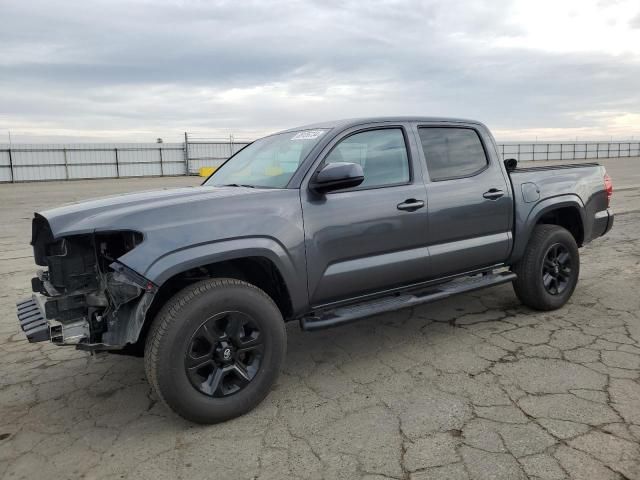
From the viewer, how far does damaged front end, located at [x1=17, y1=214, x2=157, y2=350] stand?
2807 mm

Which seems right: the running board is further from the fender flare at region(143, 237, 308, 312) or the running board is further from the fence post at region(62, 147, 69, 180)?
the fence post at region(62, 147, 69, 180)

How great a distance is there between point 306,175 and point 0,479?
94.3 inches

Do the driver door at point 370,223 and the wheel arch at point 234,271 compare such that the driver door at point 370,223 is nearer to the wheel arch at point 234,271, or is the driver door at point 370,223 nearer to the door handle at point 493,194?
the wheel arch at point 234,271

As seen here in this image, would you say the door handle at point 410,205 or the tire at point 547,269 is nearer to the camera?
the door handle at point 410,205

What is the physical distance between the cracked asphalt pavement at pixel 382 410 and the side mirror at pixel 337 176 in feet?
4.47

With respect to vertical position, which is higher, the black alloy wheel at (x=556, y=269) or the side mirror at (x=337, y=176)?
the side mirror at (x=337, y=176)

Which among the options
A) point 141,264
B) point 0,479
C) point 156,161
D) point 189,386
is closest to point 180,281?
point 141,264

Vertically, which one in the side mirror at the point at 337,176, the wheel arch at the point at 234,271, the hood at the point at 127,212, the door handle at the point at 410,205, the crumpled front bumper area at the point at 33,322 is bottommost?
the crumpled front bumper area at the point at 33,322

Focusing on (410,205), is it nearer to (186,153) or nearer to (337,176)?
(337,176)

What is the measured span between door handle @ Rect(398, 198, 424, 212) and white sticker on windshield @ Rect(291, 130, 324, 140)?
79 centimetres

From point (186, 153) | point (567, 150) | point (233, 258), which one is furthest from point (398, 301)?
point (567, 150)

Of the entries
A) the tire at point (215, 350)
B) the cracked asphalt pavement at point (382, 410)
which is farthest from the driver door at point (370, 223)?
the cracked asphalt pavement at point (382, 410)

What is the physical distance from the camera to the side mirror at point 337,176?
3.22 metres

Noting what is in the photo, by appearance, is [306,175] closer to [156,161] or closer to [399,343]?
[399,343]
